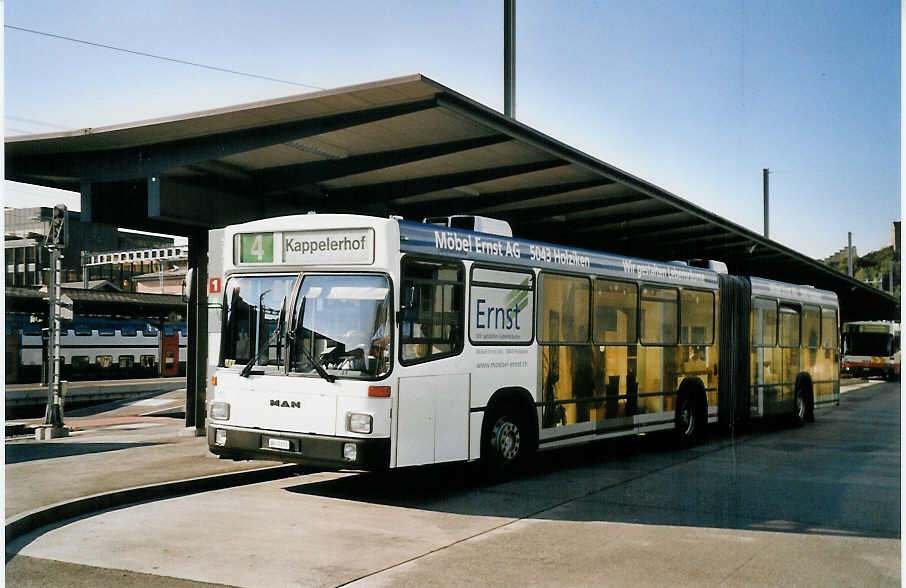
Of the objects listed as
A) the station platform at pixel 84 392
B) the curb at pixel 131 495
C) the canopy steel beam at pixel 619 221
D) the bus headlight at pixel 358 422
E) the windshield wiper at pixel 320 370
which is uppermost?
the canopy steel beam at pixel 619 221

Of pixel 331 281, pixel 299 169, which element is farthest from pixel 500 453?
pixel 299 169

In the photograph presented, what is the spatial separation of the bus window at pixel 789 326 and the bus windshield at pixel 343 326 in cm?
1215

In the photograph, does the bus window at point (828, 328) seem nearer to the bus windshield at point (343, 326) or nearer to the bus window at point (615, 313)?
the bus window at point (615, 313)

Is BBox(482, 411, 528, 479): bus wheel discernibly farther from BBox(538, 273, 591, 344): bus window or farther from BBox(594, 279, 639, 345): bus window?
BBox(594, 279, 639, 345): bus window

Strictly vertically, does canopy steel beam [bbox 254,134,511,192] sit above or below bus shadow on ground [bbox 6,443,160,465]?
above

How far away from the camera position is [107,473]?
1043 centimetres

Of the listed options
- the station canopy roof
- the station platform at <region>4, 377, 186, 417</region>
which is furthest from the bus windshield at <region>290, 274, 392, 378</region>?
the station platform at <region>4, 377, 186, 417</region>

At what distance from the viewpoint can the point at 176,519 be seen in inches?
329

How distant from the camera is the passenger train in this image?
39.2 metres

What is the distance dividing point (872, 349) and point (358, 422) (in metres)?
45.3

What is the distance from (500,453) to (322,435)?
2496mm

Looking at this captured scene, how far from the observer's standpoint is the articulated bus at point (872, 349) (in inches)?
1822

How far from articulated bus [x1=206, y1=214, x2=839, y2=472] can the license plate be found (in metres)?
0.01

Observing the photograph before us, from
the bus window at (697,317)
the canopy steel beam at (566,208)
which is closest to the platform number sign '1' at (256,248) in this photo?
the bus window at (697,317)
